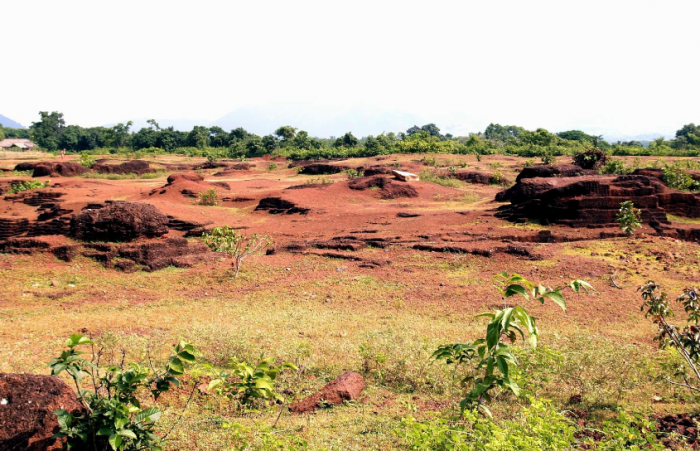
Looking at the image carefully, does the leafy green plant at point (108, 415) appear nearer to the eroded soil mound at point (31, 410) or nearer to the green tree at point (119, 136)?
the eroded soil mound at point (31, 410)

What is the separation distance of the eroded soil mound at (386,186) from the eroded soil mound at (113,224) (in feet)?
44.1

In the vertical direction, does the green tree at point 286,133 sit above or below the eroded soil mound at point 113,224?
above

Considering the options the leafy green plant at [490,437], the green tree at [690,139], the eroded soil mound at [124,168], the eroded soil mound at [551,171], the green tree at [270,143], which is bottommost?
the leafy green plant at [490,437]

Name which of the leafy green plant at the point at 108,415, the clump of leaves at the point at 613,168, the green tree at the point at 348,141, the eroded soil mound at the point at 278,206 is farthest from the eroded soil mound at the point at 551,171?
the green tree at the point at 348,141

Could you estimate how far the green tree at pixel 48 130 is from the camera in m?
66.7

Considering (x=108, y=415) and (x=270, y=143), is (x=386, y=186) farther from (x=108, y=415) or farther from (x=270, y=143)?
(x=270, y=143)

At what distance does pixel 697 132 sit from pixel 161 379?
70.3 metres

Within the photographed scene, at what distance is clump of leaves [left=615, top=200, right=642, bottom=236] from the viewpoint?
12.6 meters

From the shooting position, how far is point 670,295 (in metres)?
8.58

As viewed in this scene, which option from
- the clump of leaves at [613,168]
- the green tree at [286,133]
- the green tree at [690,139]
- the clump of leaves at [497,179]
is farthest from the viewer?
the green tree at [286,133]

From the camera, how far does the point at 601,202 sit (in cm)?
1420

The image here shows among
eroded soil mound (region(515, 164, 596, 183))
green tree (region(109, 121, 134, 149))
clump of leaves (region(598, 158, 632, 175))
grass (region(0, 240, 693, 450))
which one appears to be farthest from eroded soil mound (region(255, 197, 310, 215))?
green tree (region(109, 121, 134, 149))

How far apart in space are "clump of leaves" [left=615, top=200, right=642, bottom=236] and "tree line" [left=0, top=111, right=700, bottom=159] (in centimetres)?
3185

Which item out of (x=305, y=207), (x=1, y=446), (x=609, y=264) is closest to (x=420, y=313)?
(x=609, y=264)
